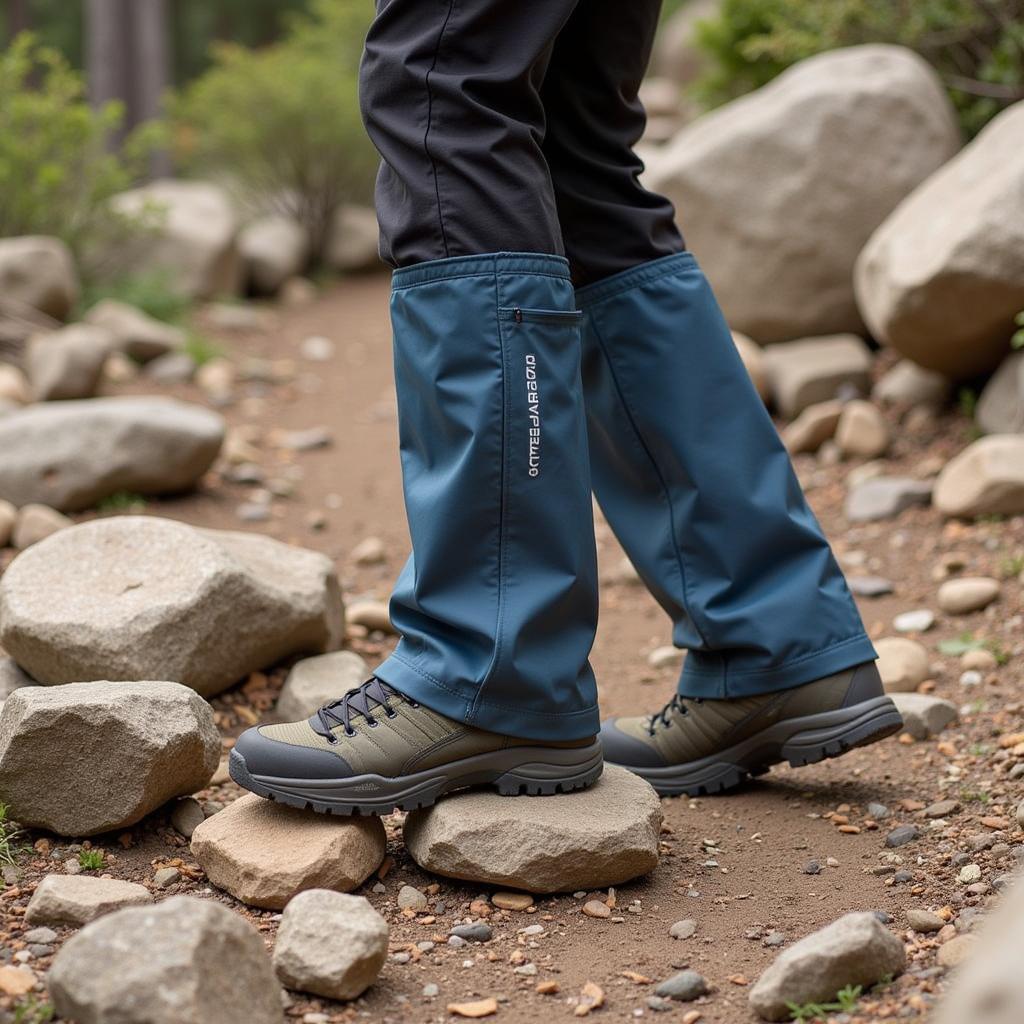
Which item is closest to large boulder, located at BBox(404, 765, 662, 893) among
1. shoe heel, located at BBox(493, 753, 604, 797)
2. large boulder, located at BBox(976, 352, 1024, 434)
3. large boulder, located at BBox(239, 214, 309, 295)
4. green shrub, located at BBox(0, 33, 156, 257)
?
shoe heel, located at BBox(493, 753, 604, 797)

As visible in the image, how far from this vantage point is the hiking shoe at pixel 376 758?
5.48 feet

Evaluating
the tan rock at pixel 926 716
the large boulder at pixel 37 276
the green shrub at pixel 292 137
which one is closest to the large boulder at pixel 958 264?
the tan rock at pixel 926 716

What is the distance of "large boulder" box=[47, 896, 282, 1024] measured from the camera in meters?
1.15

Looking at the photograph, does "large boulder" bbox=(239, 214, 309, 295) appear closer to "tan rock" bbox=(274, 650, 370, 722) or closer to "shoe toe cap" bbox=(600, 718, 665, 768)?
"tan rock" bbox=(274, 650, 370, 722)

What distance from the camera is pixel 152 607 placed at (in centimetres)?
211

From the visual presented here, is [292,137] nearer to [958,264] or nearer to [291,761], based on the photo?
[958,264]

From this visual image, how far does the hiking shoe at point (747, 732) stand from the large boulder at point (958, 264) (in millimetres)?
1682

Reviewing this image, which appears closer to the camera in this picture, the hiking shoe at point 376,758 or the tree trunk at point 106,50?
the hiking shoe at point 376,758

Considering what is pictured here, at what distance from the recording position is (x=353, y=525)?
3643mm

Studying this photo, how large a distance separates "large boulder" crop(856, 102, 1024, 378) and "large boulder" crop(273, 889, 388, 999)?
98.2 inches

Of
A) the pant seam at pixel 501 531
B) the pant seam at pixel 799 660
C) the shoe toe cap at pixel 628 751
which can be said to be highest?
the pant seam at pixel 501 531

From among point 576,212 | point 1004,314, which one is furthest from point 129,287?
point 576,212

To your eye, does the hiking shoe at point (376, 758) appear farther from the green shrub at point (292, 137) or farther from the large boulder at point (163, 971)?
the green shrub at point (292, 137)

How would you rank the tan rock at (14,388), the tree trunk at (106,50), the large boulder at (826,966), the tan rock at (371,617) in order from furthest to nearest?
the tree trunk at (106,50)
the tan rock at (14,388)
the tan rock at (371,617)
the large boulder at (826,966)
